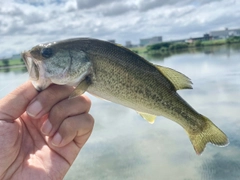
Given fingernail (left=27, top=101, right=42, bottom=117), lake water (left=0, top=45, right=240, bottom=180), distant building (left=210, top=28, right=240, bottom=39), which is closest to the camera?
fingernail (left=27, top=101, right=42, bottom=117)

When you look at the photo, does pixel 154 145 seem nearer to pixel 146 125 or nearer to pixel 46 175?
pixel 146 125

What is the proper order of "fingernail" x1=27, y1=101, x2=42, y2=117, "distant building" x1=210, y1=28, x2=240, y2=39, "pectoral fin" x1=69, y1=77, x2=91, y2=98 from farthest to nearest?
"distant building" x1=210, y1=28, x2=240, y2=39
"fingernail" x1=27, y1=101, x2=42, y2=117
"pectoral fin" x1=69, y1=77, x2=91, y2=98

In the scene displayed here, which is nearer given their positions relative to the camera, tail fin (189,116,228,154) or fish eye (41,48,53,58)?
fish eye (41,48,53,58)

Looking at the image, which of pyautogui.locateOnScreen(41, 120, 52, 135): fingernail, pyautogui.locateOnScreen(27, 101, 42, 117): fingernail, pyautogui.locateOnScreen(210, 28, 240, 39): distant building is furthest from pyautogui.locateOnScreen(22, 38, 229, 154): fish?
pyautogui.locateOnScreen(210, 28, 240, 39): distant building

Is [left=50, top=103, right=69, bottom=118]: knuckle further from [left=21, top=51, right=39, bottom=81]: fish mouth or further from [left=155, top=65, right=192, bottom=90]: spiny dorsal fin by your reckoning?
[left=155, top=65, right=192, bottom=90]: spiny dorsal fin

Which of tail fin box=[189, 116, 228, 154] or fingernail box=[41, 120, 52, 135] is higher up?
fingernail box=[41, 120, 52, 135]

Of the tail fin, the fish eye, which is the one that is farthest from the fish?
the tail fin

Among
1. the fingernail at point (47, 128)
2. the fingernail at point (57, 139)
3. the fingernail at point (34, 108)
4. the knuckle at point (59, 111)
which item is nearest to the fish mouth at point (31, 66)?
the fingernail at point (34, 108)

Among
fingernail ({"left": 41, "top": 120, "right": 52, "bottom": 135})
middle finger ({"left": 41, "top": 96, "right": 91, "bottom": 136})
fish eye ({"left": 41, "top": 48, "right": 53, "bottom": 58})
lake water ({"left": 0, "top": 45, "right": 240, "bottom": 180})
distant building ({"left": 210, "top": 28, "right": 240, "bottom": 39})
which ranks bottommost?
distant building ({"left": 210, "top": 28, "right": 240, "bottom": 39})
